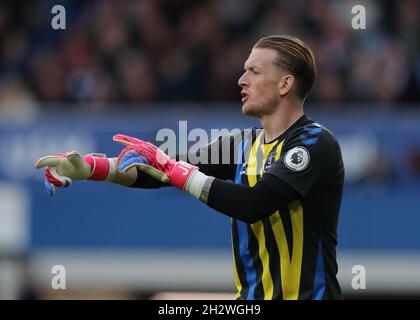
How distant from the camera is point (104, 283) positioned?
10383 mm

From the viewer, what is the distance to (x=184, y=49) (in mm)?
12500

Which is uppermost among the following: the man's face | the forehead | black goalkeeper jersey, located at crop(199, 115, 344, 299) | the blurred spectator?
the blurred spectator

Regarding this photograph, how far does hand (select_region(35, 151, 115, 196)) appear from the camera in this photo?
17.2 ft

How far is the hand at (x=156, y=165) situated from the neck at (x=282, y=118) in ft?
1.81

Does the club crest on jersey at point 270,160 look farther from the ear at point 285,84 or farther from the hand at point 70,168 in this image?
the hand at point 70,168

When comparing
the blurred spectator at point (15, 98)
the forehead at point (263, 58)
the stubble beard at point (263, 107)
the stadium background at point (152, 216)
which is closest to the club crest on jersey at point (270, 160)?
the stubble beard at point (263, 107)

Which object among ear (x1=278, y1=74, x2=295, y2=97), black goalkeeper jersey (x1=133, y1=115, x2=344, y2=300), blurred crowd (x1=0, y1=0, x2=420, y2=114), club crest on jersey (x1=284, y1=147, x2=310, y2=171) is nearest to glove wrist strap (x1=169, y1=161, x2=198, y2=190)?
black goalkeeper jersey (x1=133, y1=115, x2=344, y2=300)

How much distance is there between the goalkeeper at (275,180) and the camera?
5.09 meters

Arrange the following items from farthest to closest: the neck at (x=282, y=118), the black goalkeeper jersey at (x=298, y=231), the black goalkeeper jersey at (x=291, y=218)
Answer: the neck at (x=282, y=118), the black goalkeeper jersey at (x=298, y=231), the black goalkeeper jersey at (x=291, y=218)

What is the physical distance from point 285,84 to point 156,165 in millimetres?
883

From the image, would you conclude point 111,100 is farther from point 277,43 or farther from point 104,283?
point 277,43

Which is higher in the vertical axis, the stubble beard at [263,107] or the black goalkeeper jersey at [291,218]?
the stubble beard at [263,107]

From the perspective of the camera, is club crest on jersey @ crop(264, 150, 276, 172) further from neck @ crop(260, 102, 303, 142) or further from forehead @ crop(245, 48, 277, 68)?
forehead @ crop(245, 48, 277, 68)

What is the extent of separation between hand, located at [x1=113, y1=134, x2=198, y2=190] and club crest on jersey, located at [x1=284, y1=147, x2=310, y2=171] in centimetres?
51
